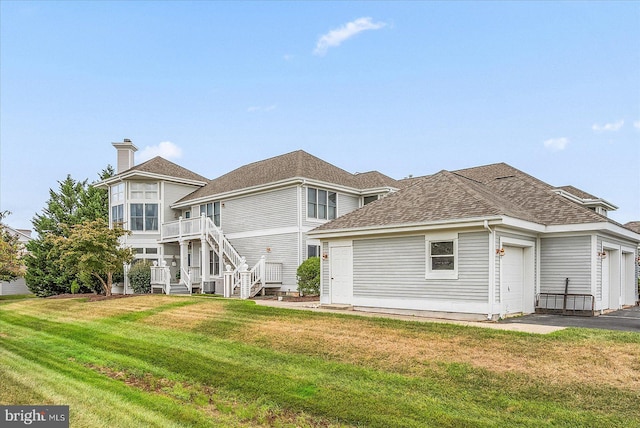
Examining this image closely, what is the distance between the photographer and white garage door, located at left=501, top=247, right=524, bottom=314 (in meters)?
13.1

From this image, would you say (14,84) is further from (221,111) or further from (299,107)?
(299,107)

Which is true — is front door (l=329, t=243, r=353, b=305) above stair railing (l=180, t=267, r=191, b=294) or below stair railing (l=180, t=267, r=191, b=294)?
above

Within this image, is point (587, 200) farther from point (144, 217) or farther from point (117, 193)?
point (117, 193)

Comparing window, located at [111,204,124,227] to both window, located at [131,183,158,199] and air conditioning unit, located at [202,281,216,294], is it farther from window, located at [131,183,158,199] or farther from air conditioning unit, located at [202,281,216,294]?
air conditioning unit, located at [202,281,216,294]

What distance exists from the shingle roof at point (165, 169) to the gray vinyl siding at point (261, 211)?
19.2ft

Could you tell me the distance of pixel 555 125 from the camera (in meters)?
20.2

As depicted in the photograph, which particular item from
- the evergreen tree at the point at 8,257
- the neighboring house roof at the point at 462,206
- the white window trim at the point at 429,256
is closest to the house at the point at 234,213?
the neighboring house roof at the point at 462,206

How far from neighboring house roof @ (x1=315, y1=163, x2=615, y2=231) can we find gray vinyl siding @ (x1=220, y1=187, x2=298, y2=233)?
520 centimetres

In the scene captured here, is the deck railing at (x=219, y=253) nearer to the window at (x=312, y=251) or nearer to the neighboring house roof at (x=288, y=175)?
the window at (x=312, y=251)

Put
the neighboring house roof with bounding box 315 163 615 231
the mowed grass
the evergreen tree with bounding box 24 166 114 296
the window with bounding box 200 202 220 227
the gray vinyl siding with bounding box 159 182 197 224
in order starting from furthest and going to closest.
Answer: the evergreen tree with bounding box 24 166 114 296 < the gray vinyl siding with bounding box 159 182 197 224 < the window with bounding box 200 202 220 227 < the neighboring house roof with bounding box 315 163 615 231 < the mowed grass

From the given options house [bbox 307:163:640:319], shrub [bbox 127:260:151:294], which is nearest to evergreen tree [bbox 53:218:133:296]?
shrub [bbox 127:260:151:294]

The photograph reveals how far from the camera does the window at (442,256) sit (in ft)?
42.7

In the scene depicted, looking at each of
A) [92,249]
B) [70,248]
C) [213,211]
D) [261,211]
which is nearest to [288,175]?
[261,211]

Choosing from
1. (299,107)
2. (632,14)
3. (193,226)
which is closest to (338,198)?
(299,107)
